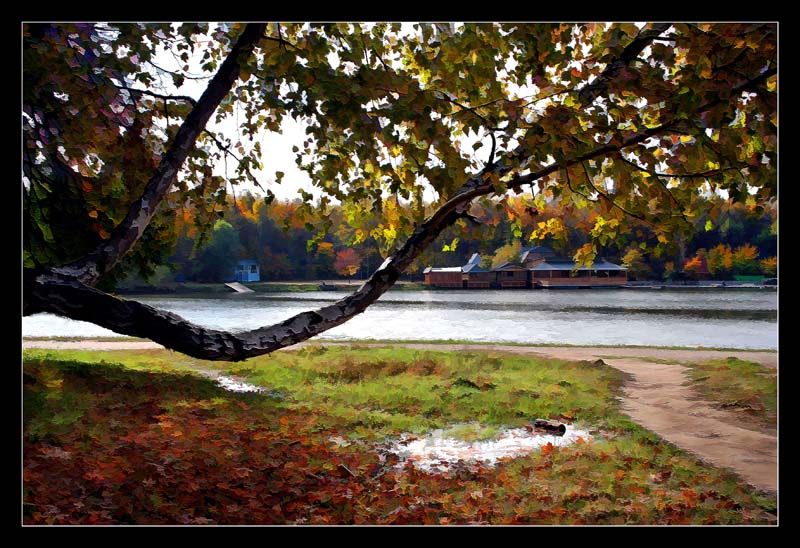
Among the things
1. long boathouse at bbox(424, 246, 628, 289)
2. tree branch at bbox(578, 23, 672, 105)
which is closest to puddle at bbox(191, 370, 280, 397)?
long boathouse at bbox(424, 246, 628, 289)

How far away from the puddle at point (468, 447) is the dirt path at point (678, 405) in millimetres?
832

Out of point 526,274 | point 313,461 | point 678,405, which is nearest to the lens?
point 313,461

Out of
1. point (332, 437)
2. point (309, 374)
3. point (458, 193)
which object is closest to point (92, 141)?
point (458, 193)

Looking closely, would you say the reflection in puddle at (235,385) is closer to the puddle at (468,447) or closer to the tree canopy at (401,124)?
the puddle at (468,447)

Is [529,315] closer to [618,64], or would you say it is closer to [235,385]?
[235,385]

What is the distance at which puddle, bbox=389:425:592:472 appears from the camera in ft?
12.8

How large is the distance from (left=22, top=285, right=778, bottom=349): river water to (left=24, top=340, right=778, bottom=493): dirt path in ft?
1.09

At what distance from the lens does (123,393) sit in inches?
188

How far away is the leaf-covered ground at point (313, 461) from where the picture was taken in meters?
3.01

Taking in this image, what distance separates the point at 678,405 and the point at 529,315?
1.61 meters

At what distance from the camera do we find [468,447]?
420 cm

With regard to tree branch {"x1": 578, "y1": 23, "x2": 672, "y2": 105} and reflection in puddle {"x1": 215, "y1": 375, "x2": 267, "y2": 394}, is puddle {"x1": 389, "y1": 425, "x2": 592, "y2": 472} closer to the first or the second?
reflection in puddle {"x1": 215, "y1": 375, "x2": 267, "y2": 394}

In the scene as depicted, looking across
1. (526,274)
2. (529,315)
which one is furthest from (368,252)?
(529,315)
